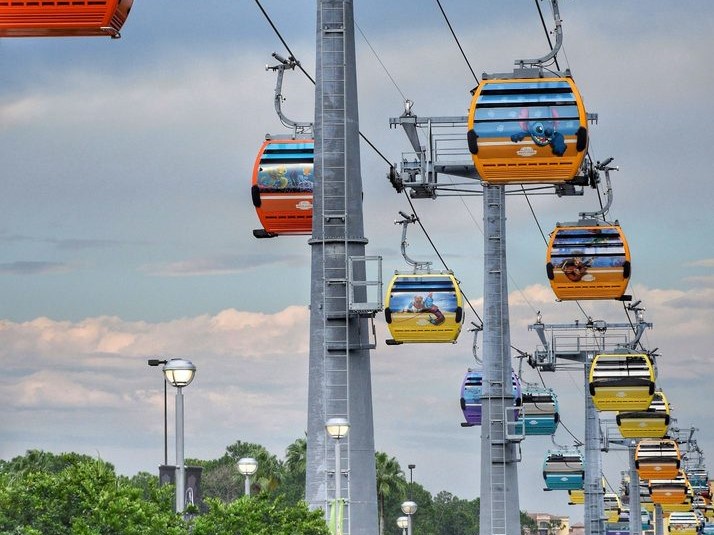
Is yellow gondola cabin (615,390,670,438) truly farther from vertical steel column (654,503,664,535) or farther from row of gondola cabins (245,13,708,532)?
vertical steel column (654,503,664,535)

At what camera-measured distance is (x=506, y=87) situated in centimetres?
3428

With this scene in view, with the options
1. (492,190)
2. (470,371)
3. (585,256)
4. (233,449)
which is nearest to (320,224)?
(492,190)

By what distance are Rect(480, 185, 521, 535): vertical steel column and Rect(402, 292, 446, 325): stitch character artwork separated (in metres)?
5.10

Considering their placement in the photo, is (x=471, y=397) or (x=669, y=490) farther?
(x=669, y=490)

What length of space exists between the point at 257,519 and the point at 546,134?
9.16m

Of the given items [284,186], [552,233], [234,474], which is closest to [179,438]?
[284,186]

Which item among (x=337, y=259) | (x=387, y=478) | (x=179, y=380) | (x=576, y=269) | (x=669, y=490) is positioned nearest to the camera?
(x=179, y=380)

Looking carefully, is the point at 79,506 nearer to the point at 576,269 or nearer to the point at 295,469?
the point at 576,269

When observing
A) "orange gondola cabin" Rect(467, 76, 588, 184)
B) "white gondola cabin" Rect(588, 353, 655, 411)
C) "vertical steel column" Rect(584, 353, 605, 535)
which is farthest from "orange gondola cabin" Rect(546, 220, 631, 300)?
"vertical steel column" Rect(584, 353, 605, 535)

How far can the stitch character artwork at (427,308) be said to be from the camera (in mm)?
42812

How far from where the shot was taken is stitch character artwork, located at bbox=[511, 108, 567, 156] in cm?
3353

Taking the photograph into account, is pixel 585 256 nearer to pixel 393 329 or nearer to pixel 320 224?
pixel 393 329

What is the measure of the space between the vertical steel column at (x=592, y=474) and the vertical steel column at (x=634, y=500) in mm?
16225

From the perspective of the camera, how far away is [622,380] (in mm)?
69375
